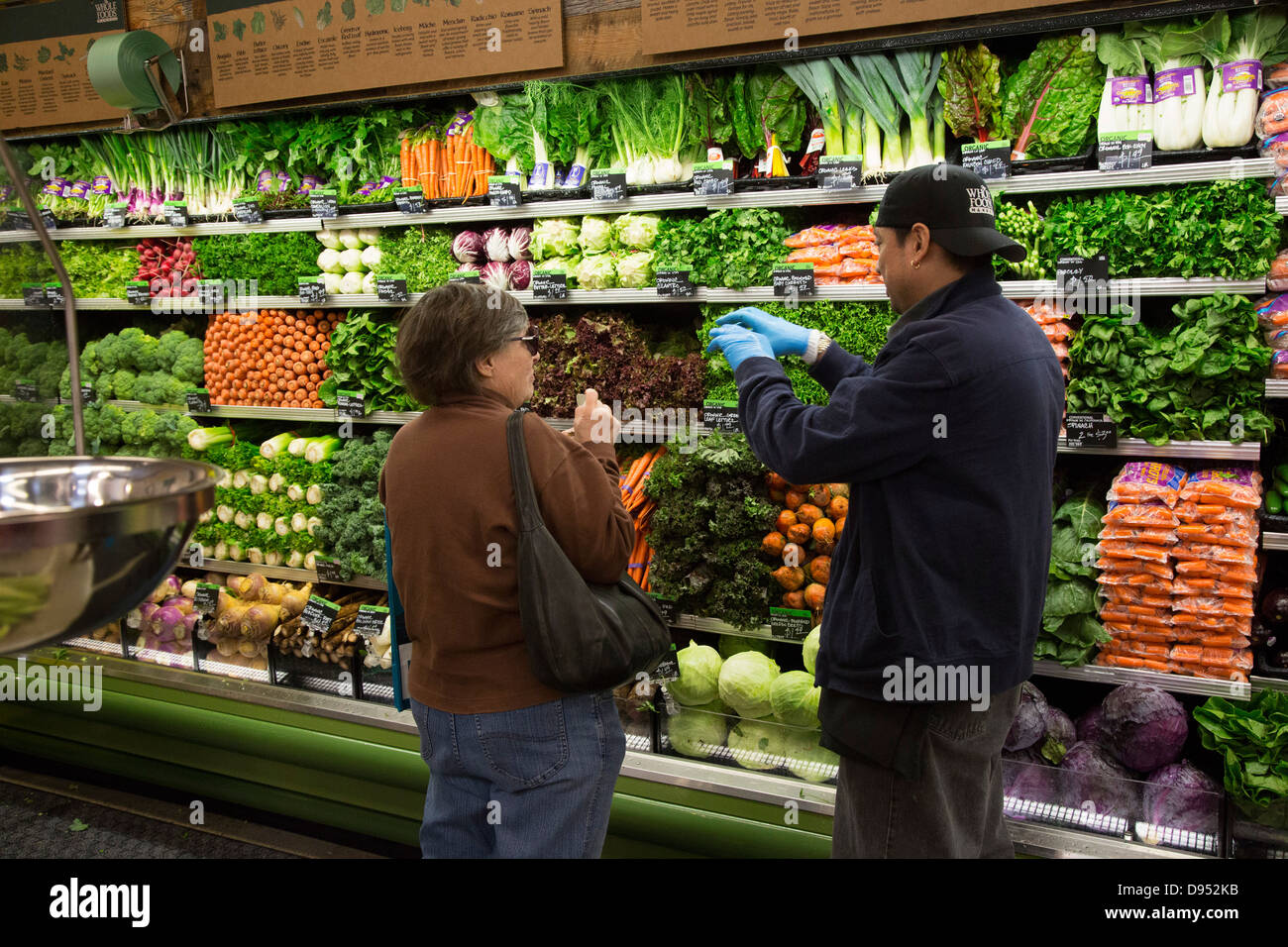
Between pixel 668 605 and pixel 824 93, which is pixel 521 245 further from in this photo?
pixel 668 605

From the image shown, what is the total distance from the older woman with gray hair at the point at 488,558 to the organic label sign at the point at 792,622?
47.0 inches

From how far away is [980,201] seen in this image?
2.23 m

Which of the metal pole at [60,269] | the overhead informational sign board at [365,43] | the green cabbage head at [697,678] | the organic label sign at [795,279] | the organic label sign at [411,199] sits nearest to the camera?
→ the metal pole at [60,269]

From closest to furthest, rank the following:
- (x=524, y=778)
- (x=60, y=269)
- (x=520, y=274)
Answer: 1. (x=60, y=269)
2. (x=524, y=778)
3. (x=520, y=274)

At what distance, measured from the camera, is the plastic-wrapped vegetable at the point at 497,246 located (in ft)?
13.4

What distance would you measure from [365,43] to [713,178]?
1728 millimetres

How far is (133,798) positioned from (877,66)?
451cm

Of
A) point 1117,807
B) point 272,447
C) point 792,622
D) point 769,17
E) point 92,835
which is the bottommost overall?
point 92,835

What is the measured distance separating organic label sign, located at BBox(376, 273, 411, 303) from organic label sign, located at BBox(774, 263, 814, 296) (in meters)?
1.64

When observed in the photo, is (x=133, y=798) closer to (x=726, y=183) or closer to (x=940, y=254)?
(x=726, y=183)

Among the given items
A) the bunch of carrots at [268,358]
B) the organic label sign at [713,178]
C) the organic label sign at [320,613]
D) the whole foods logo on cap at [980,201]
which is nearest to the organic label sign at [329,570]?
the organic label sign at [320,613]

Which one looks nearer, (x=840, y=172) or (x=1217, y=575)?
(x=1217, y=575)

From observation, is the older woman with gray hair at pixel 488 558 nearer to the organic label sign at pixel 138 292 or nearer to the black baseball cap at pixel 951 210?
the black baseball cap at pixel 951 210

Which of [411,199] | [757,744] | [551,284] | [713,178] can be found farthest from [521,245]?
[757,744]
